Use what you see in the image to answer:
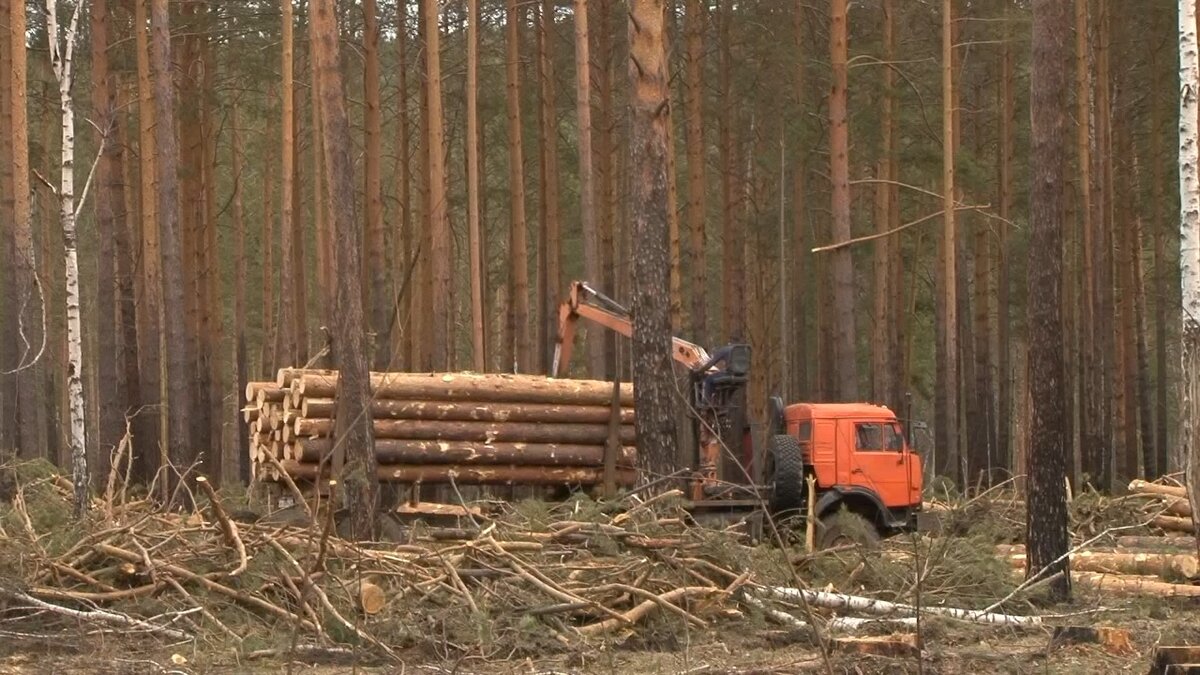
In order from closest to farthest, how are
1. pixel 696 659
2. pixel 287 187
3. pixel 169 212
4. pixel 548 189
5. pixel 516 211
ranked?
pixel 696 659, pixel 169 212, pixel 287 187, pixel 516 211, pixel 548 189

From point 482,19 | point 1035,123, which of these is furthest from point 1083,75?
point 1035,123

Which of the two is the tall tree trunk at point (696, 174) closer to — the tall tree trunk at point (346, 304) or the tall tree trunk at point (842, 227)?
the tall tree trunk at point (842, 227)

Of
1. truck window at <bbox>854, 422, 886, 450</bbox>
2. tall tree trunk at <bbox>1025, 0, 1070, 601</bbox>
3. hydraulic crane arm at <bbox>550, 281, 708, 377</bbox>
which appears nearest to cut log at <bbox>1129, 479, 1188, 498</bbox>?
truck window at <bbox>854, 422, 886, 450</bbox>

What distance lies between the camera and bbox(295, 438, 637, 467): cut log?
631 inches

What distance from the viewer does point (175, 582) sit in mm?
11539

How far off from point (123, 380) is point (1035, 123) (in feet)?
46.8

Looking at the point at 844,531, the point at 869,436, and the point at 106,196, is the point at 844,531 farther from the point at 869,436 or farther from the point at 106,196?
the point at 106,196

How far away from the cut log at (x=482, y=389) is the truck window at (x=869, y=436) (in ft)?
8.73

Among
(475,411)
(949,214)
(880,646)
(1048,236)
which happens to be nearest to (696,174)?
(949,214)

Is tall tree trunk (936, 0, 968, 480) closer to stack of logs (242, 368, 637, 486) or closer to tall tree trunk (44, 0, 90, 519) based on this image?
stack of logs (242, 368, 637, 486)

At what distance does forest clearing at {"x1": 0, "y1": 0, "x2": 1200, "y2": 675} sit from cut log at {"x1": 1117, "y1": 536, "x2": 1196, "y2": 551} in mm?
145

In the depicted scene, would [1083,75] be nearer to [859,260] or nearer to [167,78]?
[859,260]

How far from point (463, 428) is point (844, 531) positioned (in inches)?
164

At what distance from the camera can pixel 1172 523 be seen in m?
19.3
